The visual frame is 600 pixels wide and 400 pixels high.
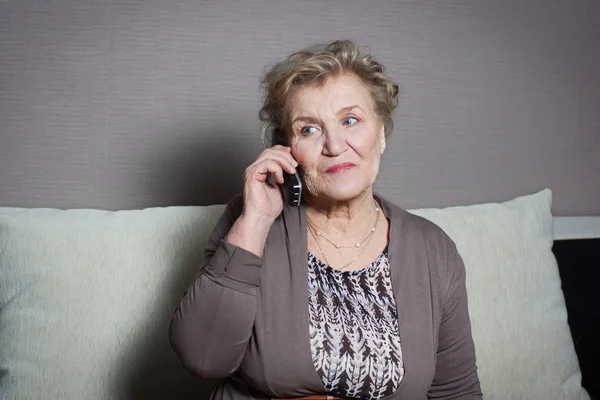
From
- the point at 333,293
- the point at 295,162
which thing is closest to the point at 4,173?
the point at 295,162

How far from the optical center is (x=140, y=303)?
163 centimetres

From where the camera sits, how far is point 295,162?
1520 millimetres

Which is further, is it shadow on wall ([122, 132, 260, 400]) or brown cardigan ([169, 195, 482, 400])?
shadow on wall ([122, 132, 260, 400])

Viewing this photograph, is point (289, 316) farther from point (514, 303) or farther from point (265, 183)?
point (514, 303)

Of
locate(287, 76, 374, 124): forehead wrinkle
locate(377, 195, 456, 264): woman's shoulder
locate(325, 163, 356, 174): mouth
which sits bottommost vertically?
locate(377, 195, 456, 264): woman's shoulder

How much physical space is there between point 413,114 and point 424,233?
26.6 inches

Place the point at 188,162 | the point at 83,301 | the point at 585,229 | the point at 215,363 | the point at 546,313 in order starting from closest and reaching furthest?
the point at 215,363 < the point at 83,301 < the point at 546,313 < the point at 188,162 < the point at 585,229

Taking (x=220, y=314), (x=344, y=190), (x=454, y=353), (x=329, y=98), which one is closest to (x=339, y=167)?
(x=344, y=190)

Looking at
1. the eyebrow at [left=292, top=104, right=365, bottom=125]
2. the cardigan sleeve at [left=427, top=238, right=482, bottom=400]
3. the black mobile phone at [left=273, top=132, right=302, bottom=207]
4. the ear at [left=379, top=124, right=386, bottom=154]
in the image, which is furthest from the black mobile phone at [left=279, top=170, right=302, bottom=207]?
the cardigan sleeve at [left=427, top=238, right=482, bottom=400]

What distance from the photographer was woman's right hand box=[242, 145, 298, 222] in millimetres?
1474

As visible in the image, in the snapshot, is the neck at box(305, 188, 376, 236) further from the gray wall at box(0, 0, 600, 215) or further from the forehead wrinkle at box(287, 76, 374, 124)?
the gray wall at box(0, 0, 600, 215)

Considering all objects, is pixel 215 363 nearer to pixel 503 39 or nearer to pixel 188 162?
pixel 188 162

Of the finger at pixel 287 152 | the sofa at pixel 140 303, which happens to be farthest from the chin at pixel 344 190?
the sofa at pixel 140 303

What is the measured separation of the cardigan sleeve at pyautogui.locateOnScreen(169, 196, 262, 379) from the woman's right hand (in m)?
0.13
